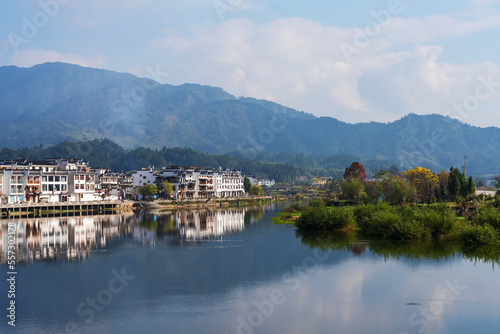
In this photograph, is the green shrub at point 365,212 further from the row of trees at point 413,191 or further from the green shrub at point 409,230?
the row of trees at point 413,191

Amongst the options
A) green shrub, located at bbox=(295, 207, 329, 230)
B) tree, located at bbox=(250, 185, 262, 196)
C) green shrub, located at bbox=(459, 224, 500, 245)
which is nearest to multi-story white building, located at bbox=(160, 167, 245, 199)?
tree, located at bbox=(250, 185, 262, 196)

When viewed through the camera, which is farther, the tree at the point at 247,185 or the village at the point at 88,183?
the tree at the point at 247,185

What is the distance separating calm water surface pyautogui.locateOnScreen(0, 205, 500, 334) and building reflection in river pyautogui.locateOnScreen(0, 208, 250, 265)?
0.94ft

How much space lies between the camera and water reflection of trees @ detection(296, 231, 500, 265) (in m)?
26.7

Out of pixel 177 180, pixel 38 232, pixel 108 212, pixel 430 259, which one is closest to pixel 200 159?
pixel 177 180

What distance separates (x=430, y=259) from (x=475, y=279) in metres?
4.35

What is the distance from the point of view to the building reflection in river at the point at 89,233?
95.8 feet

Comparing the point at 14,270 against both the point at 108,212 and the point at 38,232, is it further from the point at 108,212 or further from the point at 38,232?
the point at 108,212

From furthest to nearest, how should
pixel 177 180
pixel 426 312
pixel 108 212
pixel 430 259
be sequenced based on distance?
1. pixel 177 180
2. pixel 108 212
3. pixel 430 259
4. pixel 426 312

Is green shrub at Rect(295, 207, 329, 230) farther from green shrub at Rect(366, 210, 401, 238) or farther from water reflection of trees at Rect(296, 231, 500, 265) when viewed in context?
water reflection of trees at Rect(296, 231, 500, 265)

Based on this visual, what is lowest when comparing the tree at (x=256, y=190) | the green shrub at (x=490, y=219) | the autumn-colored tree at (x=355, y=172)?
the green shrub at (x=490, y=219)

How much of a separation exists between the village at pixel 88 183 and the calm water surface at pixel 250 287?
28164mm

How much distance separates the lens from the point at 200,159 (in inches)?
7431

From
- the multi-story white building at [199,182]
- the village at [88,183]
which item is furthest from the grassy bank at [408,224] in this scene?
the multi-story white building at [199,182]
